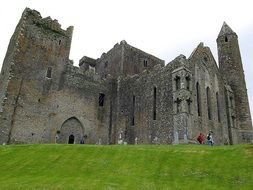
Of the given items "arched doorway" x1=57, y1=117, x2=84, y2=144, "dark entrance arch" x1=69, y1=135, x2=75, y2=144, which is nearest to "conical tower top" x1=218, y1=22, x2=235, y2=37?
"arched doorway" x1=57, y1=117, x2=84, y2=144

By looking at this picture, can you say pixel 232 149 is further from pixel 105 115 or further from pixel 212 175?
pixel 105 115

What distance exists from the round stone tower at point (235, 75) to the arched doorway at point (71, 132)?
65.8ft

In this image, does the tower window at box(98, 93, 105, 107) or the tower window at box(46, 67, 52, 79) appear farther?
the tower window at box(98, 93, 105, 107)

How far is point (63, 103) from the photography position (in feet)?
121

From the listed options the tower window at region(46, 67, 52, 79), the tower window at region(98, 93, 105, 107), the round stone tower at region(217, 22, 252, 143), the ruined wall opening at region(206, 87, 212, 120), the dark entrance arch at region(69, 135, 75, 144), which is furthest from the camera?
the tower window at region(98, 93, 105, 107)

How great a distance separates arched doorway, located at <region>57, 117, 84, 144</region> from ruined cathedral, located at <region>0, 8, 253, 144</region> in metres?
0.13

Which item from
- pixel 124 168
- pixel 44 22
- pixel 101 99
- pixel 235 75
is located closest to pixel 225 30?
pixel 235 75

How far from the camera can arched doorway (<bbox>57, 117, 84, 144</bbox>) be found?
36.0 metres

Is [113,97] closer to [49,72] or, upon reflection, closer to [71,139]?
[71,139]

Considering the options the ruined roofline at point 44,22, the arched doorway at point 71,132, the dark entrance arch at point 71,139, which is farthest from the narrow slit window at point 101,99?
the ruined roofline at point 44,22

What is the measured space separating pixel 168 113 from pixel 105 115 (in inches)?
435

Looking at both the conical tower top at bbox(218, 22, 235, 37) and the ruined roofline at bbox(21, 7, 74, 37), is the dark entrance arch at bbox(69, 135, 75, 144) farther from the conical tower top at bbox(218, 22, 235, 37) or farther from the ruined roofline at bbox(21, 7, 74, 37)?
the conical tower top at bbox(218, 22, 235, 37)

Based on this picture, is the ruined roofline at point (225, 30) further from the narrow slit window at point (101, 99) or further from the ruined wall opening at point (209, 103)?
Answer: the narrow slit window at point (101, 99)

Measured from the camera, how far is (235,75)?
40781 millimetres
